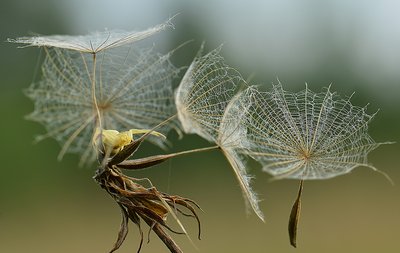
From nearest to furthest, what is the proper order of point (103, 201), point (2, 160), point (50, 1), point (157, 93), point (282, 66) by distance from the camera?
point (157, 93) → point (2, 160) → point (103, 201) → point (282, 66) → point (50, 1)

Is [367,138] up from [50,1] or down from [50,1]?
up

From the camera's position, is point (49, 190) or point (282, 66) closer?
point (49, 190)

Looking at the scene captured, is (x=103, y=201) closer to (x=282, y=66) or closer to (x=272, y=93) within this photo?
(x=282, y=66)

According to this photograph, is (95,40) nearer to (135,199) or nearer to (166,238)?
(135,199)

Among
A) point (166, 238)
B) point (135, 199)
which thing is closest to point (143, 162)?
point (135, 199)

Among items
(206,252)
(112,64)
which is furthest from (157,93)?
(206,252)

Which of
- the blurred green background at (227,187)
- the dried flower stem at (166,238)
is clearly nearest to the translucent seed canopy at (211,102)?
the dried flower stem at (166,238)

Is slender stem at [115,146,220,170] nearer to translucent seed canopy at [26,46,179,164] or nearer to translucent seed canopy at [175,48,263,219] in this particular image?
translucent seed canopy at [175,48,263,219]
